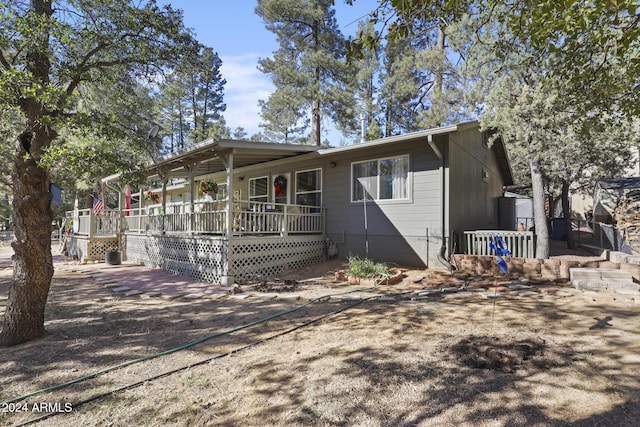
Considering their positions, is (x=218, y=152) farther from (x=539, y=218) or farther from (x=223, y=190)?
(x=539, y=218)

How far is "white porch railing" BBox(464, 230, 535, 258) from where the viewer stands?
24.9ft

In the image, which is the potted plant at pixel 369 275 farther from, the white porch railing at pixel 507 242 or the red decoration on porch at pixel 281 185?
the red decoration on porch at pixel 281 185

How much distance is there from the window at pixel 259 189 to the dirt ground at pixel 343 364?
707cm

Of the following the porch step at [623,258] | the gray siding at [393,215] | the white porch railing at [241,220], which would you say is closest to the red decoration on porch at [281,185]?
the white porch railing at [241,220]

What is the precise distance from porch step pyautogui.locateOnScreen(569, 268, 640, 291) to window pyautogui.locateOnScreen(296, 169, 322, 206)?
6.53m

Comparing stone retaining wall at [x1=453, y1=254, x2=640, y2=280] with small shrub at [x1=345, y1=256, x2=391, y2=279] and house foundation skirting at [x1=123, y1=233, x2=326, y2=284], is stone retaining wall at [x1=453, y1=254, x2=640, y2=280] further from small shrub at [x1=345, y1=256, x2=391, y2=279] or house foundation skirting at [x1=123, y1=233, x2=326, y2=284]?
house foundation skirting at [x1=123, y1=233, x2=326, y2=284]

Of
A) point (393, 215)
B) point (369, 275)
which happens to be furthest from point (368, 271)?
point (393, 215)

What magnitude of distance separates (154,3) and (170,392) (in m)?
5.80

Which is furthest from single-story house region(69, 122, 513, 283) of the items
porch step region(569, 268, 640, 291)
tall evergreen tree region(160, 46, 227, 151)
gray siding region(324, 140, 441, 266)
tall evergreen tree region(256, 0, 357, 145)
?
tall evergreen tree region(160, 46, 227, 151)

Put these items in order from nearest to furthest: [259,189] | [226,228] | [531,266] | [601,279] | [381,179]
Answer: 1. [601,279]
2. [531,266]
3. [226,228]
4. [381,179]
5. [259,189]

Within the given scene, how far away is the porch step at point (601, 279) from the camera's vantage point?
5.94 meters

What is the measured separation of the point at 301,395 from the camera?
2.71 metres

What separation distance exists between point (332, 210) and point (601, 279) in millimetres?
6290

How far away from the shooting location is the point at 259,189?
12641mm
